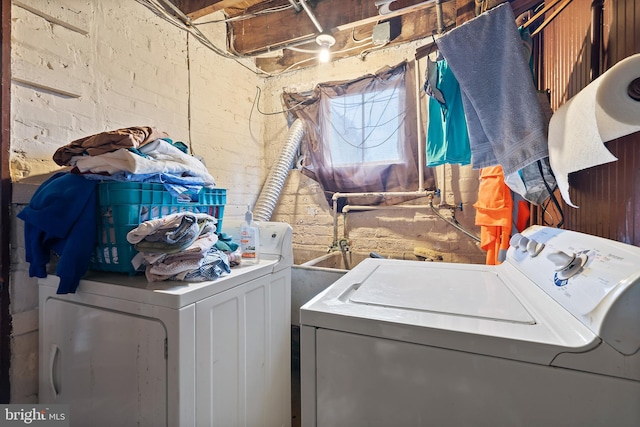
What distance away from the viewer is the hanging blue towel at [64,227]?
1.10 meters

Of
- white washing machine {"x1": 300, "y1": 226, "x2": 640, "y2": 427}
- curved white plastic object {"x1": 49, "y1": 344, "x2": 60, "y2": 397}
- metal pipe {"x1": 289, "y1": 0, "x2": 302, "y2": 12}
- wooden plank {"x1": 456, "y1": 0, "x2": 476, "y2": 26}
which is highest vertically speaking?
metal pipe {"x1": 289, "y1": 0, "x2": 302, "y2": 12}

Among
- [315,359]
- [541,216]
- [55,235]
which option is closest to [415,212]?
[541,216]

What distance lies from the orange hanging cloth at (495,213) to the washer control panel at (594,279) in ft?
1.93

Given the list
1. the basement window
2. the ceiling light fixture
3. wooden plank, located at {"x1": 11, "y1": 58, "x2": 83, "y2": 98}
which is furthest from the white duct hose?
wooden plank, located at {"x1": 11, "y1": 58, "x2": 83, "y2": 98}

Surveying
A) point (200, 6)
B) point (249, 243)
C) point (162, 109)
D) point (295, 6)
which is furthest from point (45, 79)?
point (295, 6)

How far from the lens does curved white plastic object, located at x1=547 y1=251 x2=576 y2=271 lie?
2.57ft

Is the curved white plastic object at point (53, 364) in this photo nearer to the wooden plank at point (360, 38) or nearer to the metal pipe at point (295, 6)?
the metal pipe at point (295, 6)

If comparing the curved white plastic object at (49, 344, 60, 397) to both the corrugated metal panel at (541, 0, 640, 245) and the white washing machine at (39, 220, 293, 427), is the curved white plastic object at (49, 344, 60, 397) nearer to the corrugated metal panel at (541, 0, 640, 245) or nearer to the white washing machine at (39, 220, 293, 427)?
the white washing machine at (39, 220, 293, 427)

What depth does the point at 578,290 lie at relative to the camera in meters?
0.69

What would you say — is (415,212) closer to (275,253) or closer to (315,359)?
(275,253)

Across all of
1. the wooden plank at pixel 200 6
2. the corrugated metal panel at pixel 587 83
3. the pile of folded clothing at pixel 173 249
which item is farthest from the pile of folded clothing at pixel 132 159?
the corrugated metal panel at pixel 587 83

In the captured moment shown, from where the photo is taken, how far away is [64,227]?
1119mm

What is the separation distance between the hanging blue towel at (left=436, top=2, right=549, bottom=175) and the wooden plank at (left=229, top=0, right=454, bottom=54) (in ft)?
3.20

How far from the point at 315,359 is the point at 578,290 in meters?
0.66
